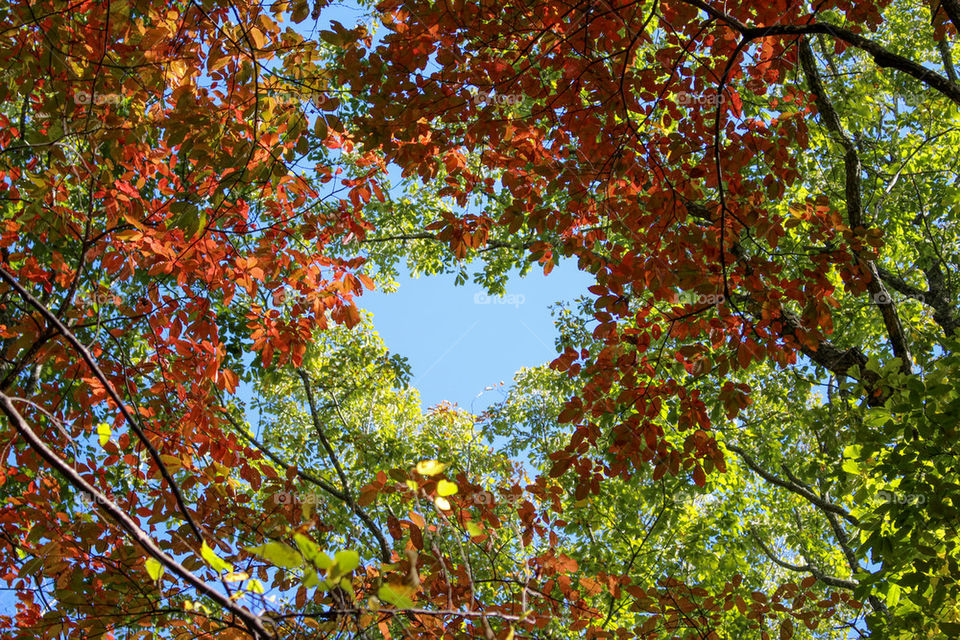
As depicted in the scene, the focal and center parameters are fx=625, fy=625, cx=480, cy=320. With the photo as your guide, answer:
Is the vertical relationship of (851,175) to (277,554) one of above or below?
above

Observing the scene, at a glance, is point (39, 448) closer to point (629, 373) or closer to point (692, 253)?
point (629, 373)

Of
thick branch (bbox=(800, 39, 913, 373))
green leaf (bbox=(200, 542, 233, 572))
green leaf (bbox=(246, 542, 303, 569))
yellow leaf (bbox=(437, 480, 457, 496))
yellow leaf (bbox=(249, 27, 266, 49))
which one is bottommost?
green leaf (bbox=(246, 542, 303, 569))

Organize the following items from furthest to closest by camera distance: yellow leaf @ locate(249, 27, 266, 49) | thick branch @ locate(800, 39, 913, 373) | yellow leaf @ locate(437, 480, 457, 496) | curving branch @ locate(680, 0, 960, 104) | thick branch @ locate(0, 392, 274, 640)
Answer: thick branch @ locate(800, 39, 913, 373), yellow leaf @ locate(249, 27, 266, 49), curving branch @ locate(680, 0, 960, 104), yellow leaf @ locate(437, 480, 457, 496), thick branch @ locate(0, 392, 274, 640)

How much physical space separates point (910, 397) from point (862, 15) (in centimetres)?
223

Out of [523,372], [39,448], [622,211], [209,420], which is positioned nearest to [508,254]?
[523,372]

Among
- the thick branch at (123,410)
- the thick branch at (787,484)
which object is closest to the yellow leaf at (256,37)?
the thick branch at (123,410)

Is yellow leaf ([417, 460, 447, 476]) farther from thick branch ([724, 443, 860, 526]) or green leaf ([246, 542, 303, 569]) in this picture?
thick branch ([724, 443, 860, 526])

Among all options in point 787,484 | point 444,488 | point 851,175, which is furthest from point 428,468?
point 787,484

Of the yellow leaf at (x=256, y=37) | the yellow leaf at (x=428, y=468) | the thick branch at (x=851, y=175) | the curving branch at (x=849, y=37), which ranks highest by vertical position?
the thick branch at (x=851, y=175)

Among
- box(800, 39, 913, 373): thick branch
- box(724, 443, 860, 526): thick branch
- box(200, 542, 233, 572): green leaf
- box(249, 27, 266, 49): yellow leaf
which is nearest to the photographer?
box(200, 542, 233, 572): green leaf

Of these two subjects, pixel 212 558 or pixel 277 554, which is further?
pixel 212 558

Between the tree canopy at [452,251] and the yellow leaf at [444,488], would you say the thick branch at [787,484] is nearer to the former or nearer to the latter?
the tree canopy at [452,251]

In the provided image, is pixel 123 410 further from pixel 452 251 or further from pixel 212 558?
pixel 452 251

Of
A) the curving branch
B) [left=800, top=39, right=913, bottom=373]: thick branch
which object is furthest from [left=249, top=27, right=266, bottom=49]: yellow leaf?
[left=800, top=39, right=913, bottom=373]: thick branch
